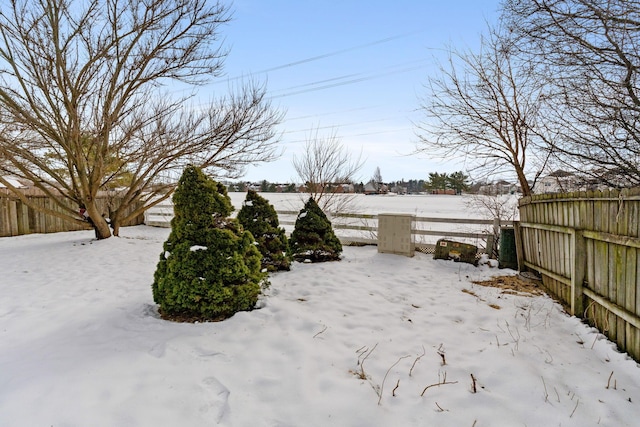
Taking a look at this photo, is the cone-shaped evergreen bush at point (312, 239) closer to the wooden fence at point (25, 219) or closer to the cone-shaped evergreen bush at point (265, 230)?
the cone-shaped evergreen bush at point (265, 230)

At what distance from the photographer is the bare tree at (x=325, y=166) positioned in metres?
10.2

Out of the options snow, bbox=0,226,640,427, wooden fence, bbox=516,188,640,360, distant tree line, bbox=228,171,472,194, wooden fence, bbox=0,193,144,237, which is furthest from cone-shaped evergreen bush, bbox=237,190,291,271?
wooden fence, bbox=0,193,144,237

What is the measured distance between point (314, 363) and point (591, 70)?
5.31 meters

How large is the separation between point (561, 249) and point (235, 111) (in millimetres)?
7943

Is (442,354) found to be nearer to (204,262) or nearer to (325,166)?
(204,262)

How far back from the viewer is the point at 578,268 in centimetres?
372

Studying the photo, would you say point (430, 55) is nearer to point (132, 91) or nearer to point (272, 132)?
point (272, 132)

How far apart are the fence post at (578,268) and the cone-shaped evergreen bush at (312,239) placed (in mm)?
3963

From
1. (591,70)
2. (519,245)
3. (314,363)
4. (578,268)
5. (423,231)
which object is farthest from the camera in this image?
(423,231)

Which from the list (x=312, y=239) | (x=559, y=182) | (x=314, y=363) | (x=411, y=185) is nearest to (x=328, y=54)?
(x=312, y=239)

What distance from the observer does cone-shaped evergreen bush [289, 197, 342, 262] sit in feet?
21.6

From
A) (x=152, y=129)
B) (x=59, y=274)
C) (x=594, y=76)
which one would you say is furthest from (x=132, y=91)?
(x=594, y=76)

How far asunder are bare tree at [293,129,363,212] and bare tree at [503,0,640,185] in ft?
18.9

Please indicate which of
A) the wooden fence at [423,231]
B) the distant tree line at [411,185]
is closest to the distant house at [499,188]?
the distant tree line at [411,185]
